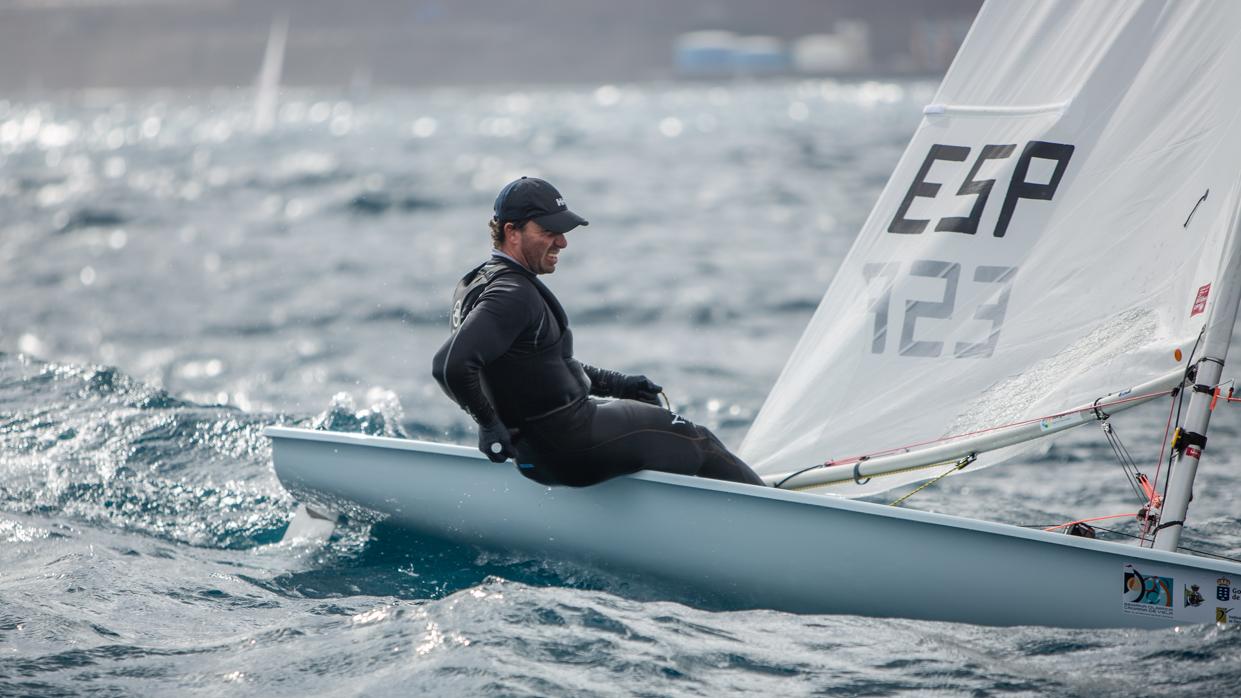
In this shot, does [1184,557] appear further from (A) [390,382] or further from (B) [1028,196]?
(A) [390,382]

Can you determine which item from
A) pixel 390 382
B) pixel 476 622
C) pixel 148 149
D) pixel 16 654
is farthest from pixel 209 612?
pixel 148 149

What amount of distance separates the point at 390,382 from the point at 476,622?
171 inches

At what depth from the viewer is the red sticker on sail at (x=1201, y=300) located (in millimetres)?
3334

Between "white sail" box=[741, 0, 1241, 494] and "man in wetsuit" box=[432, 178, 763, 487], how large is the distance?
50 centimetres

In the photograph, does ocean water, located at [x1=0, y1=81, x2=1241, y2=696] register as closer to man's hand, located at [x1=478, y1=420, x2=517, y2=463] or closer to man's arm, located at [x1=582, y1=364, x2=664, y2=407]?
man's hand, located at [x1=478, y1=420, x2=517, y2=463]

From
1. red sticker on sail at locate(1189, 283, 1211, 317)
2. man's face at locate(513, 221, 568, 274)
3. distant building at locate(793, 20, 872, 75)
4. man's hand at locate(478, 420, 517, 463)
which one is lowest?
man's hand at locate(478, 420, 517, 463)

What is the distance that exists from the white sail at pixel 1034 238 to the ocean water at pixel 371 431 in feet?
2.28

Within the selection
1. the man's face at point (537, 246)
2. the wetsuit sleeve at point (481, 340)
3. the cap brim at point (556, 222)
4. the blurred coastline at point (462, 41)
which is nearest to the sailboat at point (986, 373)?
the wetsuit sleeve at point (481, 340)

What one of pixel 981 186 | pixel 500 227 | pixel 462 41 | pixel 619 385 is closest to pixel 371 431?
pixel 619 385

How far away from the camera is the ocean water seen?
3.01 m

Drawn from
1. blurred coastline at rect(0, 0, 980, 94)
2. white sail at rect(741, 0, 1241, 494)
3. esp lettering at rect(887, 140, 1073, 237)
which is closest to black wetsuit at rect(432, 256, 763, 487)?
white sail at rect(741, 0, 1241, 494)

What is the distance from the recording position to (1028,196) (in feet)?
12.0

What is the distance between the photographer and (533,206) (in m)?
3.36

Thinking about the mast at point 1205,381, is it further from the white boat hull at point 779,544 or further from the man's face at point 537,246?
the man's face at point 537,246
